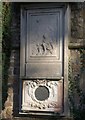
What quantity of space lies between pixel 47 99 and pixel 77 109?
0.44 metres

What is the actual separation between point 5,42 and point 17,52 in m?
0.23

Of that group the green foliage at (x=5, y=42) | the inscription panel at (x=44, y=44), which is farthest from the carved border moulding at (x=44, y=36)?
the green foliage at (x=5, y=42)

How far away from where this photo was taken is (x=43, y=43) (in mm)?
5676

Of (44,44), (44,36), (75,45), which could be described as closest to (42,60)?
(44,44)

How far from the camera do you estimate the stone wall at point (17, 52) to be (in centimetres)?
567

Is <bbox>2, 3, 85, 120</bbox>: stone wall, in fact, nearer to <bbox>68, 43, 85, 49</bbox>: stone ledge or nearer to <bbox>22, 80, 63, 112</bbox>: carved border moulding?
<bbox>68, 43, 85, 49</bbox>: stone ledge

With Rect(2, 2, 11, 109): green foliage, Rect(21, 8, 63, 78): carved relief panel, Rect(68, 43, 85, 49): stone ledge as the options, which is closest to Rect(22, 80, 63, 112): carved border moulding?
Rect(21, 8, 63, 78): carved relief panel

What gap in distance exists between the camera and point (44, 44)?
18.6ft

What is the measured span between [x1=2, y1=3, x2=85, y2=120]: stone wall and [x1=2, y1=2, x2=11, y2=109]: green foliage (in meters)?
0.07

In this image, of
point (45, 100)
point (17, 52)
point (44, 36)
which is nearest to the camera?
point (45, 100)

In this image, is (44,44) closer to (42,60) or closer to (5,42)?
(42,60)

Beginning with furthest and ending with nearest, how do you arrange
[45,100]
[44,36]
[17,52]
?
[17,52] < [44,36] < [45,100]

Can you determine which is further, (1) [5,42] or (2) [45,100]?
(1) [5,42]

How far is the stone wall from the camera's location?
18.6 ft
